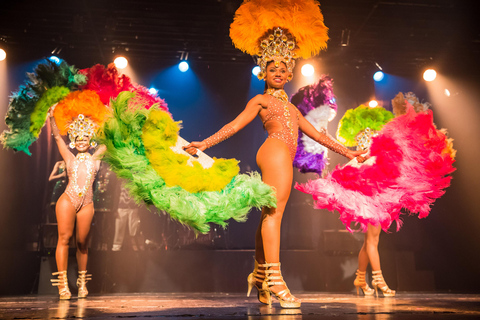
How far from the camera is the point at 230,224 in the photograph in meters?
6.06

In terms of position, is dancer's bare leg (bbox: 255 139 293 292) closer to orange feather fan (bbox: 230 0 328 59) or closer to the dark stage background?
orange feather fan (bbox: 230 0 328 59)

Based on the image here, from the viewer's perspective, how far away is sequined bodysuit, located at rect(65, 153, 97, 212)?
4.07m

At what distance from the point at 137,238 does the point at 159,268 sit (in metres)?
0.52

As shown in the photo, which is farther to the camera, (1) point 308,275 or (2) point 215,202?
(1) point 308,275

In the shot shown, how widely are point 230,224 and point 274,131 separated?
10.9 ft


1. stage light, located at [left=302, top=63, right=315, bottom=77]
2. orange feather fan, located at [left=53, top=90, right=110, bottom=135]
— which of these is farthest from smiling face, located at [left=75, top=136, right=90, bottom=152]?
stage light, located at [left=302, top=63, right=315, bottom=77]

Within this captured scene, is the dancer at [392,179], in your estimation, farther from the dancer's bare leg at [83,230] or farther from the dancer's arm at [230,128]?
the dancer's bare leg at [83,230]

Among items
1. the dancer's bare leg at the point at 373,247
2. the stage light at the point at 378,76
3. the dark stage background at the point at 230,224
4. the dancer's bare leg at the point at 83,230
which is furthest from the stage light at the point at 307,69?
the dancer's bare leg at the point at 83,230

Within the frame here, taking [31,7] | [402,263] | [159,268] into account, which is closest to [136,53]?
[31,7]

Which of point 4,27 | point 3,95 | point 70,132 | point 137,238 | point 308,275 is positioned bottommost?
point 308,275

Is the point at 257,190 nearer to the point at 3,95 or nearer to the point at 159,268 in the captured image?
the point at 159,268

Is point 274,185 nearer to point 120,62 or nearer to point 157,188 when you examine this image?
point 157,188

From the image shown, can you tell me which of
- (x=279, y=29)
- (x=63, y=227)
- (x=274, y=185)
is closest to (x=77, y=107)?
(x=63, y=227)

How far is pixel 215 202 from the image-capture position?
2.50 meters
